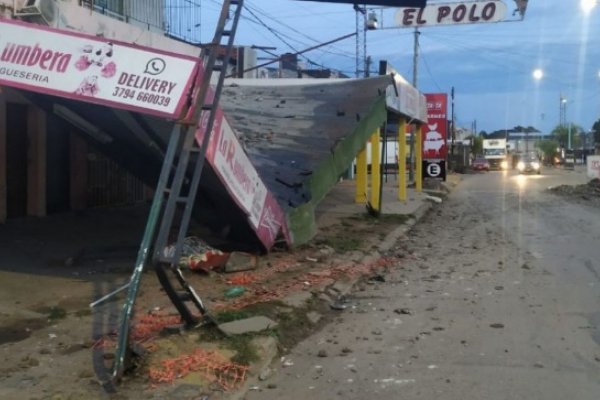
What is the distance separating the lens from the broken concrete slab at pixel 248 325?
6448mm

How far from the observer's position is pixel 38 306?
7.52 meters

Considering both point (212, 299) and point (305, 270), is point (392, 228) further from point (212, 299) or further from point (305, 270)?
point (212, 299)

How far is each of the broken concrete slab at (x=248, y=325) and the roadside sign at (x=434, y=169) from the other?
2316cm

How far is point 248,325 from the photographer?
6684 mm

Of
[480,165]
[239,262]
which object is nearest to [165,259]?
[239,262]

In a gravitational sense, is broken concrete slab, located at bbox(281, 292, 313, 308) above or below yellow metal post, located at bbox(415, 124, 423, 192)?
below

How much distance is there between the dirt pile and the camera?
25842mm

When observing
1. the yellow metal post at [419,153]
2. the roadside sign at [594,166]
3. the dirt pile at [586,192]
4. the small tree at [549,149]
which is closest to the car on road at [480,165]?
the roadside sign at [594,166]

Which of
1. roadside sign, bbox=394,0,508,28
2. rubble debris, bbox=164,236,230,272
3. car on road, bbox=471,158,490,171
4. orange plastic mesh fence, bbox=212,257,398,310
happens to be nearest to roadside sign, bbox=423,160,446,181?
roadside sign, bbox=394,0,508,28

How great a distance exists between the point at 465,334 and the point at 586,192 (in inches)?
967

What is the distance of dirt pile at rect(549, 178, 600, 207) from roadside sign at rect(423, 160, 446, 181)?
17.0 ft

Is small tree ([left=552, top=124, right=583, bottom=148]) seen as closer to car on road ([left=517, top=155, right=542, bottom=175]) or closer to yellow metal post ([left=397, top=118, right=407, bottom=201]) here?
car on road ([left=517, top=155, right=542, bottom=175])

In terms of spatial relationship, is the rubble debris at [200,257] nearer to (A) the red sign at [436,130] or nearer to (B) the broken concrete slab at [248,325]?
(B) the broken concrete slab at [248,325]

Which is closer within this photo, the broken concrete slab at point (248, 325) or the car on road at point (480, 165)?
the broken concrete slab at point (248, 325)
